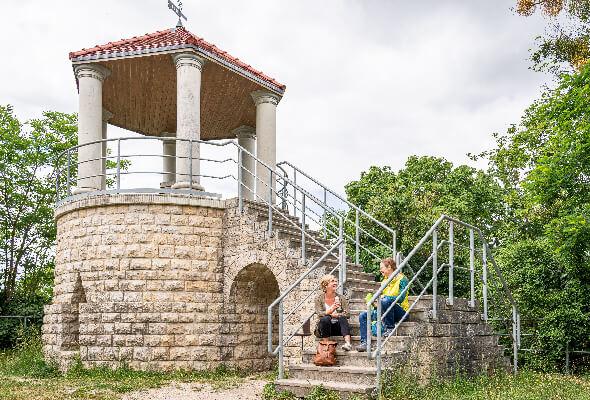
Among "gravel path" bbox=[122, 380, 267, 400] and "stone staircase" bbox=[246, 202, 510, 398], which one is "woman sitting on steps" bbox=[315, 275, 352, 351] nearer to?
"stone staircase" bbox=[246, 202, 510, 398]

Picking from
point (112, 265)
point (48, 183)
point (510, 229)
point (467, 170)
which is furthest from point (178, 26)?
point (467, 170)

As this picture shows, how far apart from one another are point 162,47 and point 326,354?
709 centimetres

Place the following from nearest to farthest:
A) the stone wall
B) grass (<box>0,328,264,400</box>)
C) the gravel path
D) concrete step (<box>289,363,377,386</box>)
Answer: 1. concrete step (<box>289,363,377,386</box>)
2. the gravel path
3. grass (<box>0,328,264,400</box>)
4. the stone wall

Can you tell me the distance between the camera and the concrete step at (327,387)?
26.0 ft

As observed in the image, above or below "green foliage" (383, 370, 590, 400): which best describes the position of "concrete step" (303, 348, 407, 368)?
above

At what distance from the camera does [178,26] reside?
14.5 m

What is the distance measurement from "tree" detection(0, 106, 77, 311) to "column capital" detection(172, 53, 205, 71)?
12122mm

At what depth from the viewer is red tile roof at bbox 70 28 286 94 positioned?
1300cm

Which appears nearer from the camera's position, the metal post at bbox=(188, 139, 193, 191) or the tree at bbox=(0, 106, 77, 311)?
the metal post at bbox=(188, 139, 193, 191)

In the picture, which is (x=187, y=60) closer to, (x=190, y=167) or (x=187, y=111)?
(x=187, y=111)

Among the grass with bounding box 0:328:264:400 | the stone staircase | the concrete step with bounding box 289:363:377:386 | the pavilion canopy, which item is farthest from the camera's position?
the pavilion canopy

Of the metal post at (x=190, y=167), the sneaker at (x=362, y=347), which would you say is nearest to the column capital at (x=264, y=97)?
the metal post at (x=190, y=167)

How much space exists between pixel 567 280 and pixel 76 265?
36.8 ft

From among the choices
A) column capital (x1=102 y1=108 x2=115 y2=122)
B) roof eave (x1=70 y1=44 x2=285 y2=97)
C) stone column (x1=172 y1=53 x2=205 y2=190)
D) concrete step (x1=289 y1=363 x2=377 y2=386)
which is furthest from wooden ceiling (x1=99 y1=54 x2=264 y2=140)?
concrete step (x1=289 y1=363 x2=377 y2=386)
